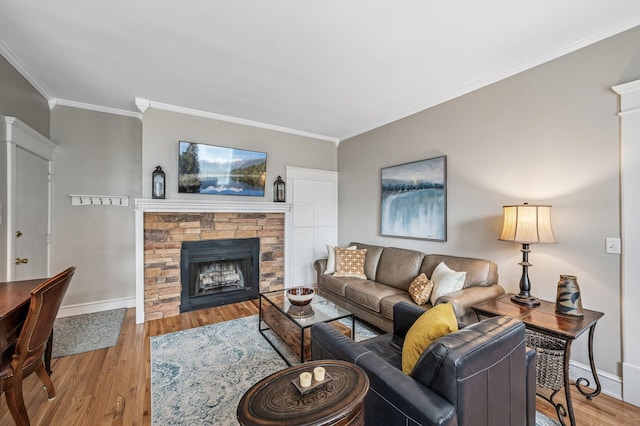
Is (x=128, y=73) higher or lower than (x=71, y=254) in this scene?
higher

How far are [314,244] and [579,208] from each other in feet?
11.3

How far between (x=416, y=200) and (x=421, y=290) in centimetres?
128

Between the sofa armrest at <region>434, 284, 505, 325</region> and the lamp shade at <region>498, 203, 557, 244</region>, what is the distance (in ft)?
1.88

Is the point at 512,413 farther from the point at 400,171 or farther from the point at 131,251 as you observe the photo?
the point at 131,251

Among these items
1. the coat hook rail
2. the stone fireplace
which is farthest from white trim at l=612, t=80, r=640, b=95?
the coat hook rail

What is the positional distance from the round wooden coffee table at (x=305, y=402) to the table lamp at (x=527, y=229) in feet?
5.89

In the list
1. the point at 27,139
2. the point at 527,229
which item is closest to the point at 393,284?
the point at 527,229

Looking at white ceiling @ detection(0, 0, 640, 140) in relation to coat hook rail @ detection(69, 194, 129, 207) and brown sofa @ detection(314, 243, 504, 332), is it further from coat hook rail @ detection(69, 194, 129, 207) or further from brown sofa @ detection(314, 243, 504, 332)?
brown sofa @ detection(314, 243, 504, 332)

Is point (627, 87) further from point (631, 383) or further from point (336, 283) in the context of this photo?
point (336, 283)

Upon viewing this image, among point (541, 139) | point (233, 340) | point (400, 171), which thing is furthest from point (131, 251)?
point (541, 139)

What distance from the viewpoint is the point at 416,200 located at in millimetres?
3559

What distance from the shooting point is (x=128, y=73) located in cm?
274

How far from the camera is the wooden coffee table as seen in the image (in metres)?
2.42

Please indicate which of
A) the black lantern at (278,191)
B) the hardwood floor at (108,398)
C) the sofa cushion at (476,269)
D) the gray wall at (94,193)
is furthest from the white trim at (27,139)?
the sofa cushion at (476,269)
